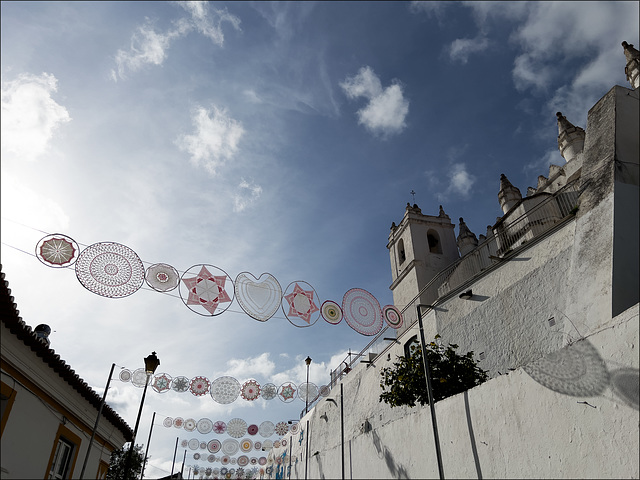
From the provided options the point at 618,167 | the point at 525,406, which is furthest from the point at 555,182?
the point at 525,406

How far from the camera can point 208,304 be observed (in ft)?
33.9

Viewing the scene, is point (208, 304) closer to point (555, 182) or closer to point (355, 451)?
point (355, 451)

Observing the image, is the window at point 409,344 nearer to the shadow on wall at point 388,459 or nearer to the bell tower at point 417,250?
the shadow on wall at point 388,459

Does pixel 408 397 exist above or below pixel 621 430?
above

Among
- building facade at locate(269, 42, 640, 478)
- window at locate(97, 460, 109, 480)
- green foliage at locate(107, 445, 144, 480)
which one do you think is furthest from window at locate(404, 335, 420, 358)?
green foliage at locate(107, 445, 144, 480)

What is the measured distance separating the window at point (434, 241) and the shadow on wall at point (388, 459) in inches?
773

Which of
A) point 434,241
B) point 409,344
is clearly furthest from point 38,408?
point 434,241

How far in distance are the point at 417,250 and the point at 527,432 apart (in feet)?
75.0

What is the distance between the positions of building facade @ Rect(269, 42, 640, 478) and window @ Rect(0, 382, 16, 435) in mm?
8610

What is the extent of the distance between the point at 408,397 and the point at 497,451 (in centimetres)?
388

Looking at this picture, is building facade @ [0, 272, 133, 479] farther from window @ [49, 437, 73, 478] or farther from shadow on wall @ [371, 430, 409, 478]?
shadow on wall @ [371, 430, 409, 478]

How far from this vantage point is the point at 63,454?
10.2 m

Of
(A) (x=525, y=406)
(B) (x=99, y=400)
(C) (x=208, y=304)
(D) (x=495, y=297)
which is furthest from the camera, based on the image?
(D) (x=495, y=297)

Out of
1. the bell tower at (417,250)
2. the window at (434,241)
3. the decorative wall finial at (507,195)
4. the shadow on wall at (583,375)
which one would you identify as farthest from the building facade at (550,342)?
the window at (434,241)
